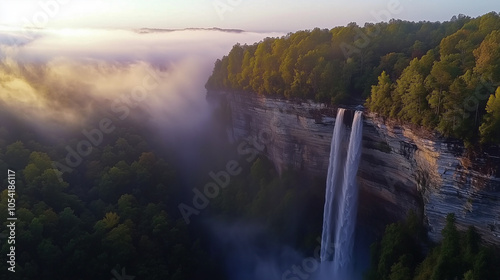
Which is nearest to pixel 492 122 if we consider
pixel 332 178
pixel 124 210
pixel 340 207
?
pixel 332 178

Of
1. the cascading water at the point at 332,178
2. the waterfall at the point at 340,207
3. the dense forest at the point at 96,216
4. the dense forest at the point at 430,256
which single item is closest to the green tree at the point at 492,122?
the dense forest at the point at 430,256

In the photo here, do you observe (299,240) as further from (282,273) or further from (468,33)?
(468,33)

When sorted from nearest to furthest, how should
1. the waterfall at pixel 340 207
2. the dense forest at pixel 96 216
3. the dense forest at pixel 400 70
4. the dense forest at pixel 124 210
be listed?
the dense forest at pixel 400 70
the dense forest at pixel 96 216
the dense forest at pixel 124 210
the waterfall at pixel 340 207

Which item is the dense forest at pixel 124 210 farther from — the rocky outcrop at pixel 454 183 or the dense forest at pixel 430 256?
the rocky outcrop at pixel 454 183

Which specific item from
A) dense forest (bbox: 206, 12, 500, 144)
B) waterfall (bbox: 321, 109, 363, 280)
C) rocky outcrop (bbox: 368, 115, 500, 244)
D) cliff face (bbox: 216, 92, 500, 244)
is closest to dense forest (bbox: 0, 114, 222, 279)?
waterfall (bbox: 321, 109, 363, 280)

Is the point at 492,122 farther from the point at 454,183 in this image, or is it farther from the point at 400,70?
the point at 400,70

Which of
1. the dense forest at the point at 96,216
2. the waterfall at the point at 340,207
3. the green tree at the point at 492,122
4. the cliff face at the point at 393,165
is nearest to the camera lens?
the green tree at the point at 492,122
